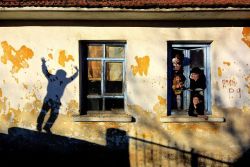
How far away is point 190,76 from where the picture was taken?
27.0 ft

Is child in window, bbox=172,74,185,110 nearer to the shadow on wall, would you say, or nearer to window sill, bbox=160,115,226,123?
window sill, bbox=160,115,226,123

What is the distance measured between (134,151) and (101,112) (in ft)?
3.74

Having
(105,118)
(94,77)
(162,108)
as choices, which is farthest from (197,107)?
(94,77)

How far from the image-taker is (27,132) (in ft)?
26.6

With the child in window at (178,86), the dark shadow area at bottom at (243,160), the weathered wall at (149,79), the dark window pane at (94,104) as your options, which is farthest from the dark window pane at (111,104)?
the dark shadow area at bottom at (243,160)

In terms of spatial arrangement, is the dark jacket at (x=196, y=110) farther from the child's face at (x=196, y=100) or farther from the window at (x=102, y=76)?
the window at (x=102, y=76)

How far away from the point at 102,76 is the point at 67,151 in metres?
1.84

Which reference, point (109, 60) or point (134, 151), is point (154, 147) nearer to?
point (134, 151)

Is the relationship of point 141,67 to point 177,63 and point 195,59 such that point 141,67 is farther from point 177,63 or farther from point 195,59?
point 195,59

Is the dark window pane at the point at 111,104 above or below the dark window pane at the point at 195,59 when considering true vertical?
below

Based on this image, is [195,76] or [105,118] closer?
[105,118]

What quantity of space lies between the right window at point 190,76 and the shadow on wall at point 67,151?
140 cm

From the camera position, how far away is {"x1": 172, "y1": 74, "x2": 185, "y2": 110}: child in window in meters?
8.20

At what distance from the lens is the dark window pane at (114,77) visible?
8.27 m
